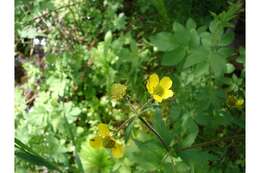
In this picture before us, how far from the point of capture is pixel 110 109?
2051 mm

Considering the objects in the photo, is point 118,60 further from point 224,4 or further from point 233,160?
point 233,160

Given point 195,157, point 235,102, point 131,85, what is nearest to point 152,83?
point 195,157

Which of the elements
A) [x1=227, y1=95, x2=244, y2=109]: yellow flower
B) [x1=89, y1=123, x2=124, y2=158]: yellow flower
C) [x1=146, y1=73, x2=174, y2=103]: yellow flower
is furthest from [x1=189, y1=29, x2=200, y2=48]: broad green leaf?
[x1=89, y1=123, x2=124, y2=158]: yellow flower

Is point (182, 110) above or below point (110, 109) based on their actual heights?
above

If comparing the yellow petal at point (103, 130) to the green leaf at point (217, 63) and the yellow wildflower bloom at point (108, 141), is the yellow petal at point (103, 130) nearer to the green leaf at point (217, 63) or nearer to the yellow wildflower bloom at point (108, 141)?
the yellow wildflower bloom at point (108, 141)

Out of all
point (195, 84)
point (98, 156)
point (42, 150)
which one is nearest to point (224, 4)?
point (195, 84)

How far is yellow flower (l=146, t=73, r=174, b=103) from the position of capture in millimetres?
1140

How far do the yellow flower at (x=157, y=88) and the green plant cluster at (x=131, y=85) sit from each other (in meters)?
0.04

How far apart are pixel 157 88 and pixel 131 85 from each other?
634 mm

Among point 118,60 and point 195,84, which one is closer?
point 195,84

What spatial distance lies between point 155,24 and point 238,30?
41cm

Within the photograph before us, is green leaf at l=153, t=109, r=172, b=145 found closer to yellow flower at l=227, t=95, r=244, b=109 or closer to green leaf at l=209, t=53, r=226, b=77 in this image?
green leaf at l=209, t=53, r=226, b=77

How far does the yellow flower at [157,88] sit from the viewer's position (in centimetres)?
114

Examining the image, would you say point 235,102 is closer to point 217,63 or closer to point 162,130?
point 217,63
